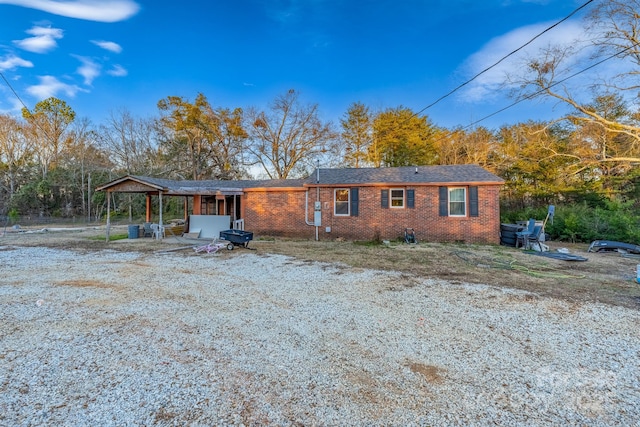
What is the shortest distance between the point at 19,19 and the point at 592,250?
2205 cm

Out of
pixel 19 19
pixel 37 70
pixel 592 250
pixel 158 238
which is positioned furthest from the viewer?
pixel 37 70

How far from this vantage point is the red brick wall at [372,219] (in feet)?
37.4

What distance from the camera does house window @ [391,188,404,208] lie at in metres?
12.1

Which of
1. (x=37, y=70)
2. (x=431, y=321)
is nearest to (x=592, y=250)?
(x=431, y=321)

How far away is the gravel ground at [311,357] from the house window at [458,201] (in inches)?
283

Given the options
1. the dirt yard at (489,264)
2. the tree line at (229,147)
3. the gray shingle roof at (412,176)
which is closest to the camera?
the dirt yard at (489,264)

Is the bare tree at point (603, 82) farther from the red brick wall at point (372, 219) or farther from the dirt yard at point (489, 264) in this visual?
the dirt yard at point (489, 264)

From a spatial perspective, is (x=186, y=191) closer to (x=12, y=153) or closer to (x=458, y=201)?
(x=458, y=201)

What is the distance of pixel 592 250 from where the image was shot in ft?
31.1

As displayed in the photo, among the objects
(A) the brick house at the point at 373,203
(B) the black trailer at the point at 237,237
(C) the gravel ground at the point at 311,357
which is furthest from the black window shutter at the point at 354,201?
(C) the gravel ground at the point at 311,357

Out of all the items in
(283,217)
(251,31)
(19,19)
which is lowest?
(283,217)

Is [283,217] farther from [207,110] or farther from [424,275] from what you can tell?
[207,110]

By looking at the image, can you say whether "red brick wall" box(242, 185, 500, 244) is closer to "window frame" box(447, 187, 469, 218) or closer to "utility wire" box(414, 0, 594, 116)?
"window frame" box(447, 187, 469, 218)

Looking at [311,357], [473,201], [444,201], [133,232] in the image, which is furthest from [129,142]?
[311,357]
